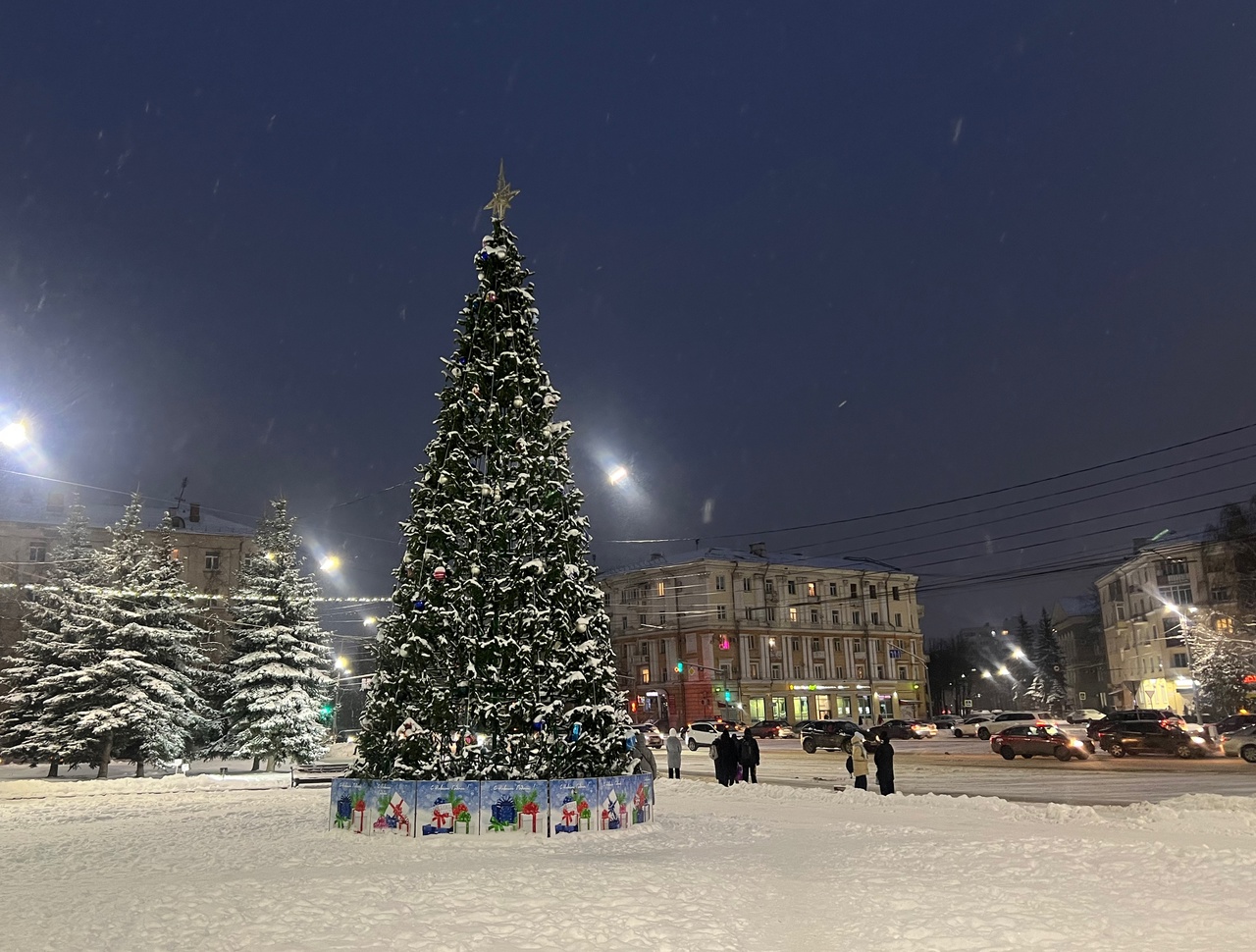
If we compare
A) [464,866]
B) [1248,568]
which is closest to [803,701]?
[1248,568]

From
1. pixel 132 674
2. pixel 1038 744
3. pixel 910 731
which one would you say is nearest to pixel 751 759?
pixel 1038 744

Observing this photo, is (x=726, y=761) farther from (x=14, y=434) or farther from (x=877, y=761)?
(x=14, y=434)

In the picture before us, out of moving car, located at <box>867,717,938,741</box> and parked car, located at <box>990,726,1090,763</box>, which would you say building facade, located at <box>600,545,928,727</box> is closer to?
moving car, located at <box>867,717,938,741</box>

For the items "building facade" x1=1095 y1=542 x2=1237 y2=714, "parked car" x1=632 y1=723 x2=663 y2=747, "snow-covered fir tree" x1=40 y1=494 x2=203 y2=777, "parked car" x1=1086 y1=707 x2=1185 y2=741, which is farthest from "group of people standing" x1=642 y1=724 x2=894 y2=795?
"building facade" x1=1095 y1=542 x2=1237 y2=714

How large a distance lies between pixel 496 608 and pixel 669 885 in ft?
21.5

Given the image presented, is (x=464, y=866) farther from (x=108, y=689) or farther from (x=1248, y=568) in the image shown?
(x=1248, y=568)

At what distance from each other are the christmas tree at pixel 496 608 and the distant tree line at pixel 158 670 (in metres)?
21.7

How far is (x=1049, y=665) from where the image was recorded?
386 ft

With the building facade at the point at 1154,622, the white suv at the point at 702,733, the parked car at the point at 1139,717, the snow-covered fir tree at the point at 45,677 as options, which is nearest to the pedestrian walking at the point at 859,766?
the parked car at the point at 1139,717

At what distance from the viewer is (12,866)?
12.4 m

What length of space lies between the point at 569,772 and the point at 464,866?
156 inches

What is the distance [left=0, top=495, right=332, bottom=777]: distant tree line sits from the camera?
110 ft

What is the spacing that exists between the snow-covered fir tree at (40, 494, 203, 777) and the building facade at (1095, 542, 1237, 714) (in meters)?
67.4

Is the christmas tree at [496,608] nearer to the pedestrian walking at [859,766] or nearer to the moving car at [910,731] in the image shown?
the pedestrian walking at [859,766]
